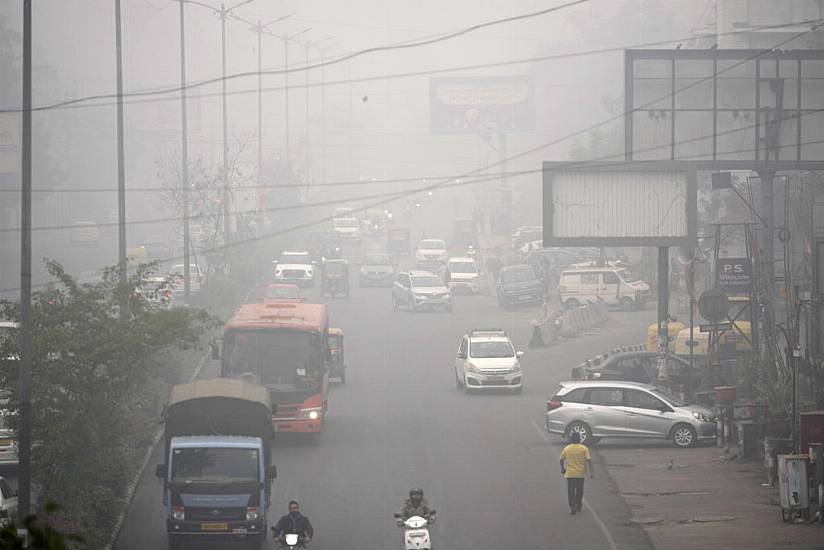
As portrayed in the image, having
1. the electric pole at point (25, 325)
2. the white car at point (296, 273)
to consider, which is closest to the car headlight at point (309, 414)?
the electric pole at point (25, 325)

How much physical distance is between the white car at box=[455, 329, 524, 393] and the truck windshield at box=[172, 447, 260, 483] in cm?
1868

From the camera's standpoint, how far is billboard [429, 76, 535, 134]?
399 feet

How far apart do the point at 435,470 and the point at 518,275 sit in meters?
38.8

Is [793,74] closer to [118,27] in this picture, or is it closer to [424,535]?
[118,27]

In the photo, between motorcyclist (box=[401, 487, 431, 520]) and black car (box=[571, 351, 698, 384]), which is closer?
motorcyclist (box=[401, 487, 431, 520])

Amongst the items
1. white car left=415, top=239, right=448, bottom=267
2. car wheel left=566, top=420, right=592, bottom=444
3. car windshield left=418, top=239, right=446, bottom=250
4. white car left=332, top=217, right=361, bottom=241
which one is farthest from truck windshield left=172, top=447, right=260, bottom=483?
white car left=332, top=217, right=361, bottom=241

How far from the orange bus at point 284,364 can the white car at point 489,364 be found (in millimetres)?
9295

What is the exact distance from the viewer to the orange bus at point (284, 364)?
30484 mm

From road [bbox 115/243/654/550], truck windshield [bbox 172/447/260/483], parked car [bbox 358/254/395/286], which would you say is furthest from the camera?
parked car [bbox 358/254/395/286]

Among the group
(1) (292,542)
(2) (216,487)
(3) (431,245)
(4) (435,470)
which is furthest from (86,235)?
(1) (292,542)

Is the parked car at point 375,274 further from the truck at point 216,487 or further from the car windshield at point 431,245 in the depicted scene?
the truck at point 216,487

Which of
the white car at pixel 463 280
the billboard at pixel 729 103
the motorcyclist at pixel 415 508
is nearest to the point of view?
the motorcyclist at pixel 415 508

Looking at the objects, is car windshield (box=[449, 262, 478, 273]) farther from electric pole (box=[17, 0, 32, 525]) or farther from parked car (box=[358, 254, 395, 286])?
electric pole (box=[17, 0, 32, 525])

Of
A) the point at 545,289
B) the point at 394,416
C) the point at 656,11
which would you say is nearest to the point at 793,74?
the point at 394,416
